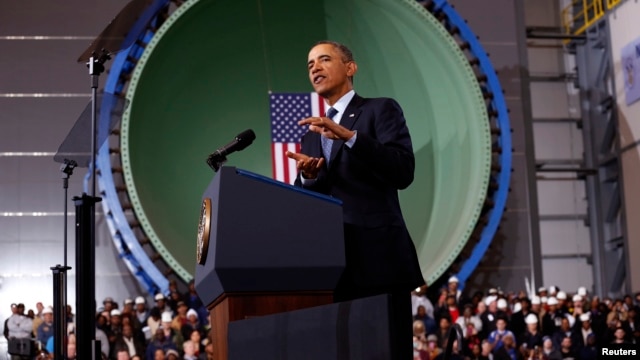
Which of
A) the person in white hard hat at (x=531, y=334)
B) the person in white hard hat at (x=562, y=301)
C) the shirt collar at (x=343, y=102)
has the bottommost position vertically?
the person in white hard hat at (x=531, y=334)

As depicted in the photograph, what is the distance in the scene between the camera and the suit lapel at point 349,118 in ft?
11.8

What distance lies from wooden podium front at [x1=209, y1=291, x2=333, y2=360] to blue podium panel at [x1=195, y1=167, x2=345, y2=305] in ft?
0.07

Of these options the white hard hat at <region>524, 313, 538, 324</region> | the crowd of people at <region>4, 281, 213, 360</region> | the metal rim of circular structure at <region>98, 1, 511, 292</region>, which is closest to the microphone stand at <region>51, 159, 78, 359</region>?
the crowd of people at <region>4, 281, 213, 360</region>

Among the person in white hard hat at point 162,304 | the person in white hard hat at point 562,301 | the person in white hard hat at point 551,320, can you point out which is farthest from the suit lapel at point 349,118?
the person in white hard hat at point 562,301

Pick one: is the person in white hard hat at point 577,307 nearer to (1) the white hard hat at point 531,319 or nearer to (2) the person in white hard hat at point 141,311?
(1) the white hard hat at point 531,319

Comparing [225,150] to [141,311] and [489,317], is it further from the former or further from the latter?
[141,311]

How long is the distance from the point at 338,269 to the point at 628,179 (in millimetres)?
15795

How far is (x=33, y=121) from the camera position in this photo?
16.2 metres

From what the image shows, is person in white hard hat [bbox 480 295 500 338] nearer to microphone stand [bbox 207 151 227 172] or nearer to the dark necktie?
the dark necktie

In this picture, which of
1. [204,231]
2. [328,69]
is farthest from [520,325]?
[204,231]

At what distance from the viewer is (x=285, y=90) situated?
15.7 meters

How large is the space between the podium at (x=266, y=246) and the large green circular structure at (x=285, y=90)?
37.6 feet

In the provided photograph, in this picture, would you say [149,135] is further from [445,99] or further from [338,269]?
[338,269]

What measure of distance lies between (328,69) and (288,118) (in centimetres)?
1166
